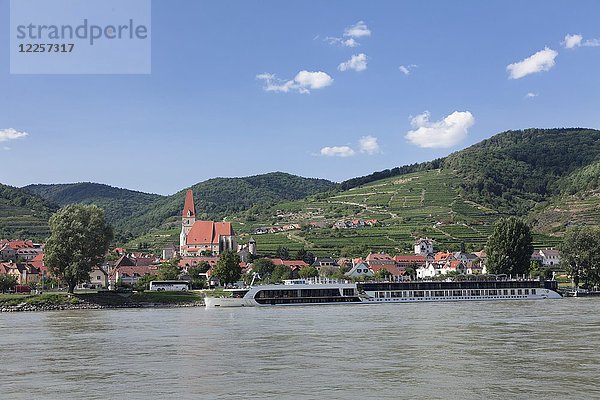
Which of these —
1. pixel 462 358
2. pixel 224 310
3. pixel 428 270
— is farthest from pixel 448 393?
pixel 428 270

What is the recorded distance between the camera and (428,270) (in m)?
110

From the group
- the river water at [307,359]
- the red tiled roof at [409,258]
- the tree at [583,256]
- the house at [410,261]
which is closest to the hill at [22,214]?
the red tiled roof at [409,258]

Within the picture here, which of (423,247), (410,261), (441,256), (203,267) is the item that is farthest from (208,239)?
(441,256)

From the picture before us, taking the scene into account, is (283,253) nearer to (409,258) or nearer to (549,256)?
(409,258)

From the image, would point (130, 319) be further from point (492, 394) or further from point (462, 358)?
point (492, 394)

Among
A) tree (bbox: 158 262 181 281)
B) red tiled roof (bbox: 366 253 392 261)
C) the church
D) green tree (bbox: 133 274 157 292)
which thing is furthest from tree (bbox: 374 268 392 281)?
the church

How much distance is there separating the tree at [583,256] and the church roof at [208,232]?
6109 cm

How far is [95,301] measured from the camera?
60.2 m

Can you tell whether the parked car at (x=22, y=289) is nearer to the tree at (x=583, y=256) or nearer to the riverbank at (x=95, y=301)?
the riverbank at (x=95, y=301)

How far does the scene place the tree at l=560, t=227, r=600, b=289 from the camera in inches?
3071

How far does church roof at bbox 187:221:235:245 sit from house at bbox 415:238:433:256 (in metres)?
32.5

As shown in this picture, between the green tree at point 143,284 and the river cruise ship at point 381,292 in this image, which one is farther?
the green tree at point 143,284

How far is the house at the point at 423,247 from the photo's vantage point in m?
121

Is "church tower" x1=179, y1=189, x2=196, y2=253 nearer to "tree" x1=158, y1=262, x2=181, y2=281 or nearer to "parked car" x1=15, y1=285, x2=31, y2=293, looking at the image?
"tree" x1=158, y1=262, x2=181, y2=281
